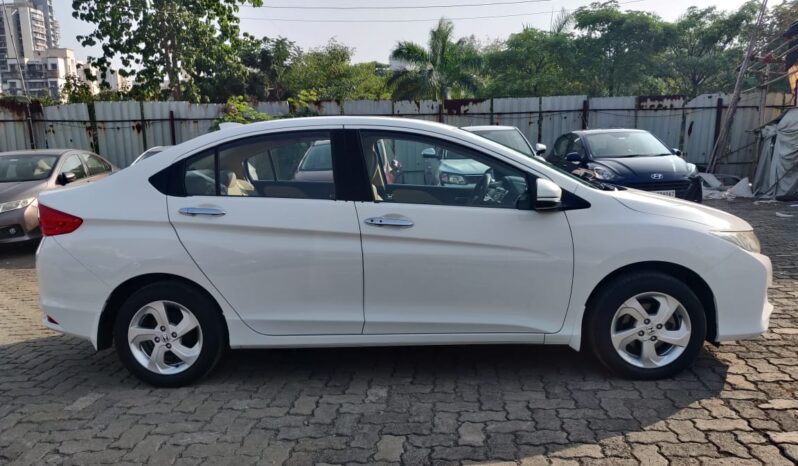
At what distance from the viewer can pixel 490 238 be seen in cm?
344

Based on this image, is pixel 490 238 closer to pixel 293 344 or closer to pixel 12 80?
pixel 293 344

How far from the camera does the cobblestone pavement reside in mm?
2916

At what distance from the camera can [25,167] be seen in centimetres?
895

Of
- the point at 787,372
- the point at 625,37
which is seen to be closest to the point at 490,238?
the point at 787,372

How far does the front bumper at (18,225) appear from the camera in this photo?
310 inches

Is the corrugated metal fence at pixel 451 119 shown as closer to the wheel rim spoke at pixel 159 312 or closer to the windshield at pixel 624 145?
the windshield at pixel 624 145

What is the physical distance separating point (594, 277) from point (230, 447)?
7.34ft

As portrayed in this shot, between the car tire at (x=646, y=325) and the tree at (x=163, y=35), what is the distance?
15360 millimetres

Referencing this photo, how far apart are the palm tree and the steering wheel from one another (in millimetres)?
26352

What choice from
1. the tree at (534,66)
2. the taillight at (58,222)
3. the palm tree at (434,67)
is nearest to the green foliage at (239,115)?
the taillight at (58,222)

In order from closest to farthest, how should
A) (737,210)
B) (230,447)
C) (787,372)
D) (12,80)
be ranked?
1. (230,447)
2. (787,372)
3. (737,210)
4. (12,80)

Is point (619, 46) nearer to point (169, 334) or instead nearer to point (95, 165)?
point (95, 165)

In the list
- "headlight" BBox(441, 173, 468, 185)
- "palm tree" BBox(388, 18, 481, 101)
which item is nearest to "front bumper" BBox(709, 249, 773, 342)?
"headlight" BBox(441, 173, 468, 185)

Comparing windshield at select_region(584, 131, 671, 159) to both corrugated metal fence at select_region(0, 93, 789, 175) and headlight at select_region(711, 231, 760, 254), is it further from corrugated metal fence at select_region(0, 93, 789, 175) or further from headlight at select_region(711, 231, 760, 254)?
headlight at select_region(711, 231, 760, 254)
